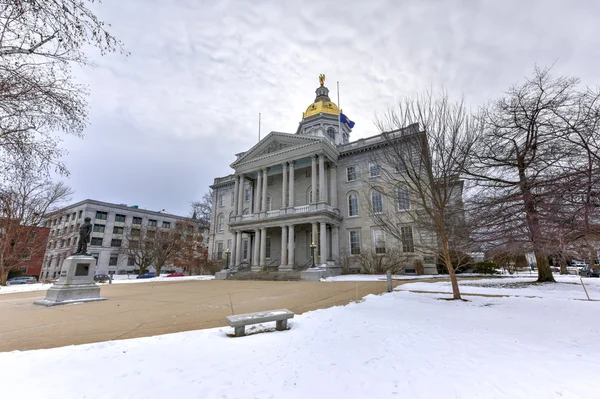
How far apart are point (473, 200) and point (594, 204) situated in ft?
16.9

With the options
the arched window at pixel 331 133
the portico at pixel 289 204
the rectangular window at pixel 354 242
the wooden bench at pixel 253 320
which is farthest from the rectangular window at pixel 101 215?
the wooden bench at pixel 253 320

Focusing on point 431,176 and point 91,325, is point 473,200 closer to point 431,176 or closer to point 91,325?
point 431,176

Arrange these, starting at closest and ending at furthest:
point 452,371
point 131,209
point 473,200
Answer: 1. point 452,371
2. point 473,200
3. point 131,209

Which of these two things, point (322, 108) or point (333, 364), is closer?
point (333, 364)

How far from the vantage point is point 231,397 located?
10.1 feet

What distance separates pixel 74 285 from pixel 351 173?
2569cm

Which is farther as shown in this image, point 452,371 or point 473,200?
point 473,200

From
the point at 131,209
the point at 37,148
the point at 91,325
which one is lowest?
the point at 91,325

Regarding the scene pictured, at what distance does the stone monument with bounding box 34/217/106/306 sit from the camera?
33.0 ft

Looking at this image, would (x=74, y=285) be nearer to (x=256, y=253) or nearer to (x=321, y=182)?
(x=256, y=253)

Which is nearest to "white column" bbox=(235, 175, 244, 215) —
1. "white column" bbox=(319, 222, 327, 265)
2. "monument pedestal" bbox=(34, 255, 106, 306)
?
"white column" bbox=(319, 222, 327, 265)

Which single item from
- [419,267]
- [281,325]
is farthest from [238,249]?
[281,325]

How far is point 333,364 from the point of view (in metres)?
4.03

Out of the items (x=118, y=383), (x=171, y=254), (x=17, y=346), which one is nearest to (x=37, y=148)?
(x=17, y=346)
